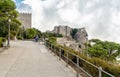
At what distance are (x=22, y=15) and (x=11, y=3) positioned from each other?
89.0 m

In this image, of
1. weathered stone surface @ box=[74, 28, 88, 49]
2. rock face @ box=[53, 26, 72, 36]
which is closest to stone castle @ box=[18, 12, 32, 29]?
rock face @ box=[53, 26, 72, 36]

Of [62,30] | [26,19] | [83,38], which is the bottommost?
[83,38]

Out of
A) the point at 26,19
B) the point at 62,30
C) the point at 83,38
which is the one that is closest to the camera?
the point at 83,38

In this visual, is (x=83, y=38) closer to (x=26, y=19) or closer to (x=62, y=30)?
(x=26, y=19)

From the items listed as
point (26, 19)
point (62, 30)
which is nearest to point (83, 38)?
point (26, 19)

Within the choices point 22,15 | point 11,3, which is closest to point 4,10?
point 11,3

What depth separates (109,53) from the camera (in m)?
57.7

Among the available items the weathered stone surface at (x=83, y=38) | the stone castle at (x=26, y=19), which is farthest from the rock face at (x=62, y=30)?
the weathered stone surface at (x=83, y=38)

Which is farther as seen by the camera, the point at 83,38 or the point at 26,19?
the point at 26,19

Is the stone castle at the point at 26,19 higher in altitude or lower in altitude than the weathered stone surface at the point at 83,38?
higher

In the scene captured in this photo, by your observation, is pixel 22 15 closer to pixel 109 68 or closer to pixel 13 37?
pixel 13 37

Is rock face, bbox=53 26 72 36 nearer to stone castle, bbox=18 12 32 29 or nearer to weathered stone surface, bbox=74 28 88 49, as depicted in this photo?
stone castle, bbox=18 12 32 29

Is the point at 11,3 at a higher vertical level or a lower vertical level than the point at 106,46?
higher

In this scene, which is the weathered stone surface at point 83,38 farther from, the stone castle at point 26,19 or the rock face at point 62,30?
the rock face at point 62,30
